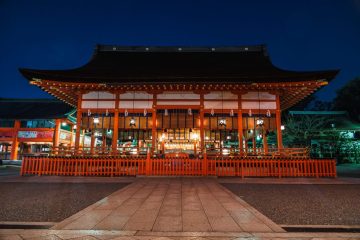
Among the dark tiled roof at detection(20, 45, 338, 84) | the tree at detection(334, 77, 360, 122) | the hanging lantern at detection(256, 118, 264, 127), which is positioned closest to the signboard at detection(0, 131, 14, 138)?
the dark tiled roof at detection(20, 45, 338, 84)

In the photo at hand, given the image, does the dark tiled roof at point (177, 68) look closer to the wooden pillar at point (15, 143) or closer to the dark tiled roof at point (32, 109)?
the dark tiled roof at point (32, 109)

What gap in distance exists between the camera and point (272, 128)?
1334 cm

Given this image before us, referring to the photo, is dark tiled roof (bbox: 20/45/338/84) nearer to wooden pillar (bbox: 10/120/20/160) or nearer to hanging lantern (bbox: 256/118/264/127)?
hanging lantern (bbox: 256/118/264/127)

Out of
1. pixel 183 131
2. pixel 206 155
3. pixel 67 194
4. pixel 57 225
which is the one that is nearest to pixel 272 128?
pixel 206 155

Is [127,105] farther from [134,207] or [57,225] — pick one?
[57,225]

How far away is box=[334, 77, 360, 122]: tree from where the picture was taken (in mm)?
29750

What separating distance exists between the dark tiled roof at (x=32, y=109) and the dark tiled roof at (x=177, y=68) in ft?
38.8

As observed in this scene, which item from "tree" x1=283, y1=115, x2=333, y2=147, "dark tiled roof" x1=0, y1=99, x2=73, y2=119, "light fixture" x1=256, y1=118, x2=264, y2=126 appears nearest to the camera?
"light fixture" x1=256, y1=118, x2=264, y2=126

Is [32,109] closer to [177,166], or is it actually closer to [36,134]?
[36,134]

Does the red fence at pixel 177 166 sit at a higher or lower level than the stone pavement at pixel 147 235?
higher

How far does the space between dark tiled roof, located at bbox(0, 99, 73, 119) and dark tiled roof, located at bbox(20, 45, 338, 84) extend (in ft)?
38.8

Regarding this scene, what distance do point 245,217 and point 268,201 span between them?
78.3 inches

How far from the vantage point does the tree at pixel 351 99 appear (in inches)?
1171

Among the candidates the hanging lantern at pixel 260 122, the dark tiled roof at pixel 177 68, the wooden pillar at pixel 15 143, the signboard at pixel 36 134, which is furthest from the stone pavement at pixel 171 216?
the wooden pillar at pixel 15 143
